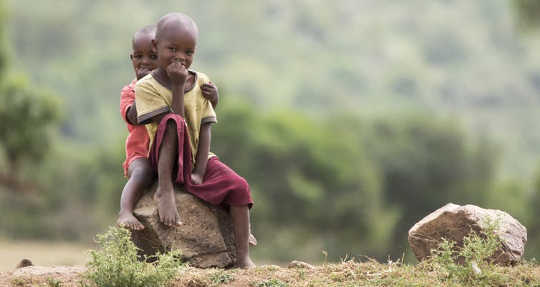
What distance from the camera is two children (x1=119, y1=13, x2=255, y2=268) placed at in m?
6.20

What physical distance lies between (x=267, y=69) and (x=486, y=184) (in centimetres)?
5635

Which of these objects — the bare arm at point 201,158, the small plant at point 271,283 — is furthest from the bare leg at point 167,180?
the small plant at point 271,283

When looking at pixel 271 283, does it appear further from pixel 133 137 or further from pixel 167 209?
pixel 133 137

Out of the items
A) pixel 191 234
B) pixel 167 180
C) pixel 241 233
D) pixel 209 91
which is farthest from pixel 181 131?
pixel 241 233

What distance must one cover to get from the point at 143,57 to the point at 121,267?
2407 millimetres

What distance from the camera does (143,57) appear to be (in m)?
6.99

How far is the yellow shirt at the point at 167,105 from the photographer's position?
6285 mm

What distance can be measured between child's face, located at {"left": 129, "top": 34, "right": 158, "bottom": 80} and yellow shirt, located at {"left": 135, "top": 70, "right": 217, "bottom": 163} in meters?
0.55

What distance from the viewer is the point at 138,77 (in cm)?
700

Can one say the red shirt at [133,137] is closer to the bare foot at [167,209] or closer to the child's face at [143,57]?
the child's face at [143,57]

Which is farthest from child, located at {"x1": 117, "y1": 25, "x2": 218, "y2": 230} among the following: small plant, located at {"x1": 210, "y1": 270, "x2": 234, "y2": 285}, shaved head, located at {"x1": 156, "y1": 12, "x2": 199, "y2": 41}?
small plant, located at {"x1": 210, "y1": 270, "x2": 234, "y2": 285}

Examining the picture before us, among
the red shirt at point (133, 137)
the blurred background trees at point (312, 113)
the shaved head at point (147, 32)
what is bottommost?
the red shirt at point (133, 137)

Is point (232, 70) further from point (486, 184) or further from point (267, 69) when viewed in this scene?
point (486, 184)

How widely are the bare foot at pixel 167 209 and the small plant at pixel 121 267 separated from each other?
72 cm
